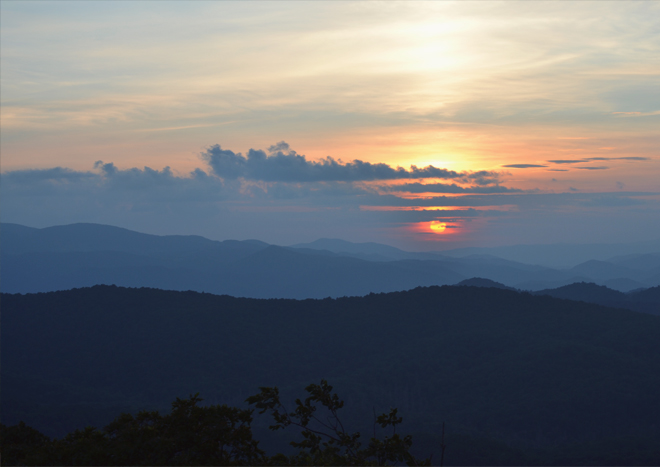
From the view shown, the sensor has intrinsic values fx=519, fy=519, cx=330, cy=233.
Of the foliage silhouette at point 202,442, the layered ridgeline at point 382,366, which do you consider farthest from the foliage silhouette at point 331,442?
the layered ridgeline at point 382,366

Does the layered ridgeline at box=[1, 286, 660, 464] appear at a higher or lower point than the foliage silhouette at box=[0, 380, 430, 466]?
lower

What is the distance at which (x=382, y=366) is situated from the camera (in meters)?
165

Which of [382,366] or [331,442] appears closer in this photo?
[331,442]

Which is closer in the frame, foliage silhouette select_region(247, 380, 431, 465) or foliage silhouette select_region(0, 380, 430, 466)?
foliage silhouette select_region(247, 380, 431, 465)

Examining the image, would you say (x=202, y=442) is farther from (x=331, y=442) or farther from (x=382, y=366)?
(x=382, y=366)

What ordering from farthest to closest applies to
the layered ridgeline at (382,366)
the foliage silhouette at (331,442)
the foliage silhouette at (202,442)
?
the layered ridgeline at (382,366) → the foliage silhouette at (202,442) → the foliage silhouette at (331,442)

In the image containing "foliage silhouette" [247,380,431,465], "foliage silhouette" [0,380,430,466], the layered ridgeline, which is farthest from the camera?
the layered ridgeline

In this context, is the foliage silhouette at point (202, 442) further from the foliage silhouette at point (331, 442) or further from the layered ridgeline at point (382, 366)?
the layered ridgeline at point (382, 366)

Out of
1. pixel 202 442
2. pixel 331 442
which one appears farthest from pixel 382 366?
pixel 202 442

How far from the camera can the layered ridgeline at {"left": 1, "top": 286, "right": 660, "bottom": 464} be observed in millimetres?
121250

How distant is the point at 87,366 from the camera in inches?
6491

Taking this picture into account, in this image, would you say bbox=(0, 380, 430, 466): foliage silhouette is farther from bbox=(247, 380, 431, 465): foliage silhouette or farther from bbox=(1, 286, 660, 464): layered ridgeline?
bbox=(1, 286, 660, 464): layered ridgeline

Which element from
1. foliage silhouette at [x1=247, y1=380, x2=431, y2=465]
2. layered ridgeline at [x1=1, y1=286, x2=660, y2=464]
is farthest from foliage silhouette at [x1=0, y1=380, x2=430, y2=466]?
Answer: layered ridgeline at [x1=1, y1=286, x2=660, y2=464]

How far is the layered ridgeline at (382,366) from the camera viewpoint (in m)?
121
